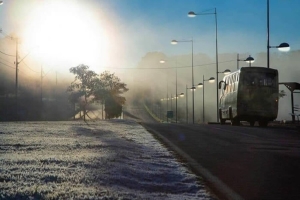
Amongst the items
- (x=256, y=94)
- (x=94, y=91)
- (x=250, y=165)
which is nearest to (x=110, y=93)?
(x=94, y=91)

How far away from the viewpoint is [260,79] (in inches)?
1487

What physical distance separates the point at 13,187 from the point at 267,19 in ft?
118

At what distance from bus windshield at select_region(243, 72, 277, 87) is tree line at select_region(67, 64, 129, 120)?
44.1 m

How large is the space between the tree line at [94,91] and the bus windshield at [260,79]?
44130mm

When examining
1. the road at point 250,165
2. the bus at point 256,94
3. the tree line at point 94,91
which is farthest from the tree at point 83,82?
→ the road at point 250,165

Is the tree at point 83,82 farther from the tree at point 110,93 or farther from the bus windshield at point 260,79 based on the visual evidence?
the bus windshield at point 260,79

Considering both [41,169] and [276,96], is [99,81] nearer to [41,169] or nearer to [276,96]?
[276,96]

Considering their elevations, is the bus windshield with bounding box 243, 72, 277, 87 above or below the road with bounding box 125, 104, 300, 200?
above

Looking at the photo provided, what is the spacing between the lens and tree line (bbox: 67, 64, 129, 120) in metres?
81.9

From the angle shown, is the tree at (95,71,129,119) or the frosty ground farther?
the tree at (95,71,129,119)

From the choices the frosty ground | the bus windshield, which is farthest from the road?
the bus windshield

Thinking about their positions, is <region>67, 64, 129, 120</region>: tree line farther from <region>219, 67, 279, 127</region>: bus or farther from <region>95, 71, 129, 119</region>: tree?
<region>219, 67, 279, 127</region>: bus

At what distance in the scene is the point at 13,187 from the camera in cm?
776

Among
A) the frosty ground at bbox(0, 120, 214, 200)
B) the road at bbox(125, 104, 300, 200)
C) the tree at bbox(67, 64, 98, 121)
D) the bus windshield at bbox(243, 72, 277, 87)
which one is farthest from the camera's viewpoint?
the tree at bbox(67, 64, 98, 121)
